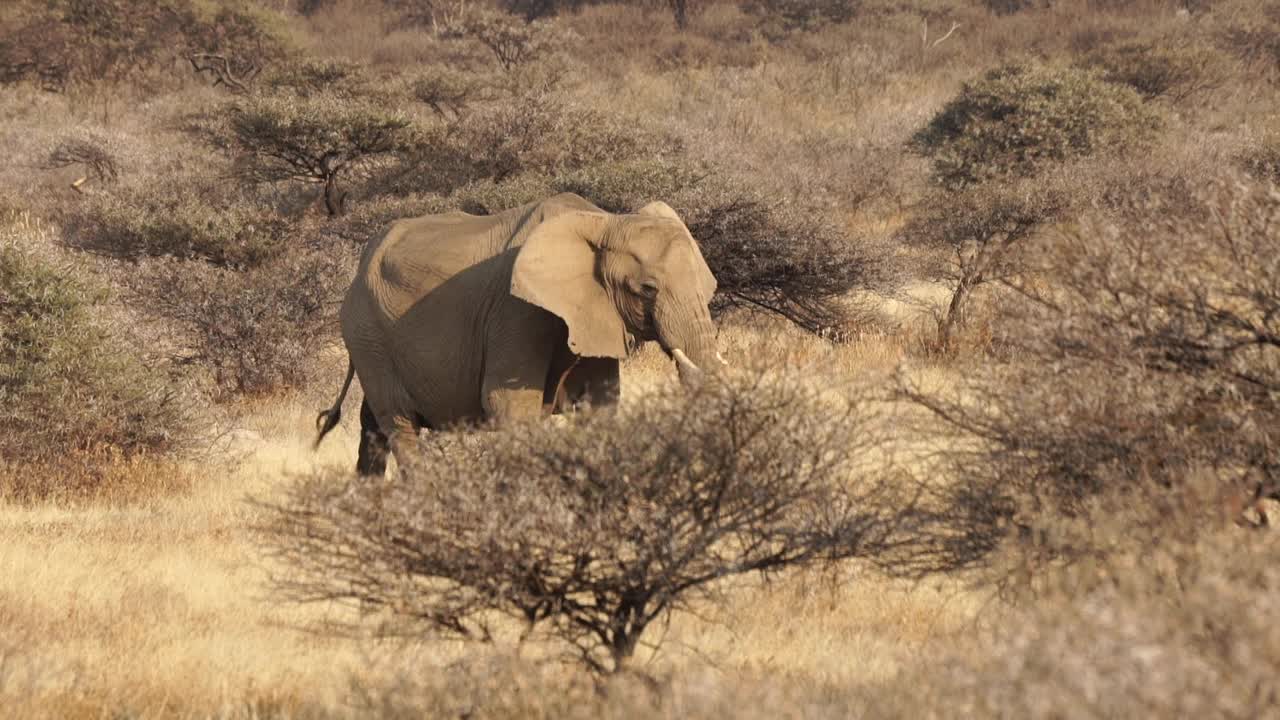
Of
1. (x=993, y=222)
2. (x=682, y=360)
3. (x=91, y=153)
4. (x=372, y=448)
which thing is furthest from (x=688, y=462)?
(x=91, y=153)

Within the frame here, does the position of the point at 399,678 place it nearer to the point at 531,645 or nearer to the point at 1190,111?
the point at 531,645

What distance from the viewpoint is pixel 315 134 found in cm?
2266

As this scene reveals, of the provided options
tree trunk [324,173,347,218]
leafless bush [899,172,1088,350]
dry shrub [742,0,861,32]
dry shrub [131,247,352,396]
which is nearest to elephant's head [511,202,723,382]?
dry shrub [131,247,352,396]

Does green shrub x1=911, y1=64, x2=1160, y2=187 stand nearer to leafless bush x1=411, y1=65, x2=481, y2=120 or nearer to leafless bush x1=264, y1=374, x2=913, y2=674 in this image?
leafless bush x1=411, y1=65, x2=481, y2=120

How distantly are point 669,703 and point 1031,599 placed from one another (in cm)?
163

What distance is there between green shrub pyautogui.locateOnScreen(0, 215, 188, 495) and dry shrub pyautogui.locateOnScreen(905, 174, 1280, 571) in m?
7.20

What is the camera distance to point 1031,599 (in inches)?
208

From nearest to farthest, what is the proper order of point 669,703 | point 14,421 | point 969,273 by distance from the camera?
point 669,703, point 14,421, point 969,273

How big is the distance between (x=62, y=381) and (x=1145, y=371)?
7916mm

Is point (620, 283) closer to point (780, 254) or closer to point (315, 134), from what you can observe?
point (780, 254)

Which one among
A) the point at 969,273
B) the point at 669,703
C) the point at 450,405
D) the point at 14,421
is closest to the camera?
the point at 669,703

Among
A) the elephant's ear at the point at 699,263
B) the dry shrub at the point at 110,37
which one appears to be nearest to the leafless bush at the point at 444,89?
the dry shrub at the point at 110,37

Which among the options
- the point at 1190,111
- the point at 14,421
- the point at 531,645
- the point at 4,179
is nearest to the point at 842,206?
the point at 1190,111

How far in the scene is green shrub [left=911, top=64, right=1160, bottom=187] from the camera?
25484 mm
